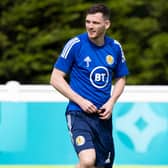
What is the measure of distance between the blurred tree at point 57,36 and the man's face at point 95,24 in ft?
18.4

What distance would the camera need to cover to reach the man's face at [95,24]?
6508 mm

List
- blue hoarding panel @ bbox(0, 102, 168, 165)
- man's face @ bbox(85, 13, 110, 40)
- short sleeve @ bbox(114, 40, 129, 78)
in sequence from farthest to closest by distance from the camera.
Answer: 1. blue hoarding panel @ bbox(0, 102, 168, 165)
2. short sleeve @ bbox(114, 40, 129, 78)
3. man's face @ bbox(85, 13, 110, 40)

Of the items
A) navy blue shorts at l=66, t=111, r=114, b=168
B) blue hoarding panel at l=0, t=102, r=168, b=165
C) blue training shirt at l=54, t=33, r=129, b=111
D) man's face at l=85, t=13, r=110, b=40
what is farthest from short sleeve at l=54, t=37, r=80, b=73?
blue hoarding panel at l=0, t=102, r=168, b=165

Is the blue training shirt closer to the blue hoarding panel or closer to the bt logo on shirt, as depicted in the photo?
the bt logo on shirt

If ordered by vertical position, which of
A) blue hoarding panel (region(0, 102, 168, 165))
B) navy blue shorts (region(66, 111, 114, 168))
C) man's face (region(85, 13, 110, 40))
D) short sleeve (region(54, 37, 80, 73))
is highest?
man's face (region(85, 13, 110, 40))

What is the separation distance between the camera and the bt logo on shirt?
6.53m

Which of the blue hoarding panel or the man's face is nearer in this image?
the man's face

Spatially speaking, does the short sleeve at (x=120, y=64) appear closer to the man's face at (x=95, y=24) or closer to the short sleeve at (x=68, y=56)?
the man's face at (x=95, y=24)

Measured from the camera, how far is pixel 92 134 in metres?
6.61

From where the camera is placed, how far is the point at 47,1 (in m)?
12.5

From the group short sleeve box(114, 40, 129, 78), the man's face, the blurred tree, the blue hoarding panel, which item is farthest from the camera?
the blurred tree

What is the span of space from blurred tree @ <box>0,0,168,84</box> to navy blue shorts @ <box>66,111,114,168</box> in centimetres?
545

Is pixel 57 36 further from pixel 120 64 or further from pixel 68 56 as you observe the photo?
pixel 68 56

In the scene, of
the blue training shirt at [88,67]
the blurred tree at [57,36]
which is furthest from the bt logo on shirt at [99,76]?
the blurred tree at [57,36]
